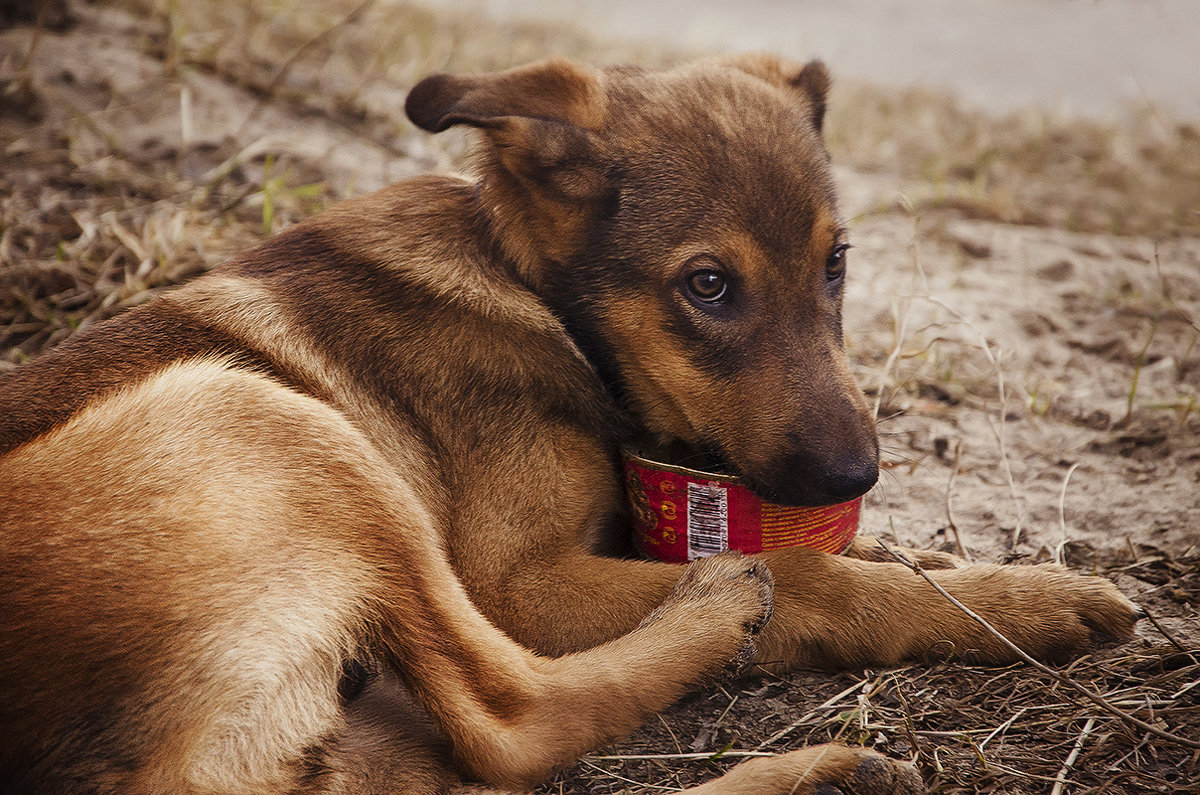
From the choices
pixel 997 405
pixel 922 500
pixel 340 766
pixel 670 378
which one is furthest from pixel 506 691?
pixel 997 405

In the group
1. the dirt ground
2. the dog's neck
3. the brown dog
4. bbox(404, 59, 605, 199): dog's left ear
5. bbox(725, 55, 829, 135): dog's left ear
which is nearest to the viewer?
the brown dog

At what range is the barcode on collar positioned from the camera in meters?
3.13

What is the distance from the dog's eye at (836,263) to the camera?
3.36 m

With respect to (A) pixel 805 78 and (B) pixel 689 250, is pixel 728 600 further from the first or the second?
(A) pixel 805 78

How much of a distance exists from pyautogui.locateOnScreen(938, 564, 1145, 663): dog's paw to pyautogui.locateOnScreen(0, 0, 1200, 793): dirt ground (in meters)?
0.07

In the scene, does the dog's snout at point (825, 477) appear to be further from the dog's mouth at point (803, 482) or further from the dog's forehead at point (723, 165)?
the dog's forehead at point (723, 165)

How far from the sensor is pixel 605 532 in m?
3.41

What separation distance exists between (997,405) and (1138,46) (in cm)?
746

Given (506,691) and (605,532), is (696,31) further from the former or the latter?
(506,691)

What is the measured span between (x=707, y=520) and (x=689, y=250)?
86 cm

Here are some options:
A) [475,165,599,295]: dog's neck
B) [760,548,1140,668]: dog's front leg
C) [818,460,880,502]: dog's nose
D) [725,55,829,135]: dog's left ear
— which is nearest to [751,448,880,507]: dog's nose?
[818,460,880,502]: dog's nose

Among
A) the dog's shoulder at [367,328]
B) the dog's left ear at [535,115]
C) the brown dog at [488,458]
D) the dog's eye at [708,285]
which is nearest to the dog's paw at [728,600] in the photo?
the brown dog at [488,458]

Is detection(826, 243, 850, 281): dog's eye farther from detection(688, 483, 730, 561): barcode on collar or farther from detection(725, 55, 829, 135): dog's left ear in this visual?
detection(688, 483, 730, 561): barcode on collar

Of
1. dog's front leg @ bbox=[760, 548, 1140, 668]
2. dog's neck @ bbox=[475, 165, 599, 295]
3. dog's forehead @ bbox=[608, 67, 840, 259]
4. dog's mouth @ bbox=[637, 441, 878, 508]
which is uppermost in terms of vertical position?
dog's forehead @ bbox=[608, 67, 840, 259]
